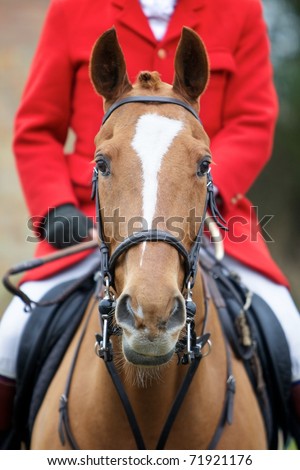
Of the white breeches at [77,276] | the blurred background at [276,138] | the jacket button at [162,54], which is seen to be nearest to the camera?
the white breeches at [77,276]

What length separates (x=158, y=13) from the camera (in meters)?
4.94

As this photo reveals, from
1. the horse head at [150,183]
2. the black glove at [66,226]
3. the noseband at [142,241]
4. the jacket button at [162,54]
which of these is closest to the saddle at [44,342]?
the black glove at [66,226]

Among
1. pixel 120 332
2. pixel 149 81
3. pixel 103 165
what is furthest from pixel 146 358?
pixel 149 81

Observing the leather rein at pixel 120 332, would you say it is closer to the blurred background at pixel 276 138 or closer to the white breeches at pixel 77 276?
the white breeches at pixel 77 276

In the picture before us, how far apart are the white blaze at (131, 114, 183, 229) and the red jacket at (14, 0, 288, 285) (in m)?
1.43

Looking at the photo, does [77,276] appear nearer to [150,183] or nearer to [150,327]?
[150,183]

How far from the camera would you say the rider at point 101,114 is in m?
4.84

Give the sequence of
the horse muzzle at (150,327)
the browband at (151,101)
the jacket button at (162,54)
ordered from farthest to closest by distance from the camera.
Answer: the jacket button at (162,54), the browband at (151,101), the horse muzzle at (150,327)

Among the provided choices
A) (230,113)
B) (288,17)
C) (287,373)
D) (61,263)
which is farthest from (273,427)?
(288,17)

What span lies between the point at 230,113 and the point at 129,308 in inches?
93.8

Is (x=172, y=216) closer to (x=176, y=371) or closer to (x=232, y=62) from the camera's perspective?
(x=176, y=371)

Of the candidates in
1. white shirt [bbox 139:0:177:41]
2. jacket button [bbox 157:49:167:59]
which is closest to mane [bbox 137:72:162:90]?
jacket button [bbox 157:49:167:59]

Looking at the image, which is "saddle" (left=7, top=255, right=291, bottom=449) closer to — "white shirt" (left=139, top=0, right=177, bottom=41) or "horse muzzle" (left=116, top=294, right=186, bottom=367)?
"horse muzzle" (left=116, top=294, right=186, bottom=367)

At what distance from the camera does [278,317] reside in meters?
4.67
